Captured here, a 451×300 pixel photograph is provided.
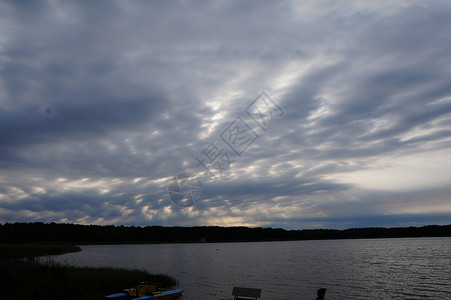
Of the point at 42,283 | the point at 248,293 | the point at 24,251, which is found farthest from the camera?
the point at 24,251

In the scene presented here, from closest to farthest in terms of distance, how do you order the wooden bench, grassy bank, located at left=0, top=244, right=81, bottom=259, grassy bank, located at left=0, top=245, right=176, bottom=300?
grassy bank, located at left=0, top=245, right=176, bottom=300 < the wooden bench < grassy bank, located at left=0, top=244, right=81, bottom=259

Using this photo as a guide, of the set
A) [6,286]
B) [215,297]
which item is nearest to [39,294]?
[6,286]

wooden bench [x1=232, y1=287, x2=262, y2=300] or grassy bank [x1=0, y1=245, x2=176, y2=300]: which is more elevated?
grassy bank [x1=0, y1=245, x2=176, y2=300]

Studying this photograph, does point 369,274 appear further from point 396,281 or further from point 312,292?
point 312,292

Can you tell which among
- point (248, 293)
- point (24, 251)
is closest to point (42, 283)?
point (248, 293)

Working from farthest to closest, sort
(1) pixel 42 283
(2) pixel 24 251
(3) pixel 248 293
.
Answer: (2) pixel 24 251 < (3) pixel 248 293 < (1) pixel 42 283

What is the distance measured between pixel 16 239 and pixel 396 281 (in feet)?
591

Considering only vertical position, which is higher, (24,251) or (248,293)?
(24,251)

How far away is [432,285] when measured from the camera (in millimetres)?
45844

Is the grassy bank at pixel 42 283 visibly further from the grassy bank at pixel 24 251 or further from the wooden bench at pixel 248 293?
the grassy bank at pixel 24 251

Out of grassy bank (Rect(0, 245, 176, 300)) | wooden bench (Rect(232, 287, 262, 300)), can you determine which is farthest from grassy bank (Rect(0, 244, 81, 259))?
wooden bench (Rect(232, 287, 262, 300))

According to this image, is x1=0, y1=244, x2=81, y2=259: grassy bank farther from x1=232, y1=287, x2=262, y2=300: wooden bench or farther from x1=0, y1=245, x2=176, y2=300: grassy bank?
x1=232, y1=287, x2=262, y2=300: wooden bench

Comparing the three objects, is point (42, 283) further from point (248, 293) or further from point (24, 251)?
point (24, 251)

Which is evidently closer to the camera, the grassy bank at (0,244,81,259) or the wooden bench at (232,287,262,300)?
the wooden bench at (232,287,262,300)
